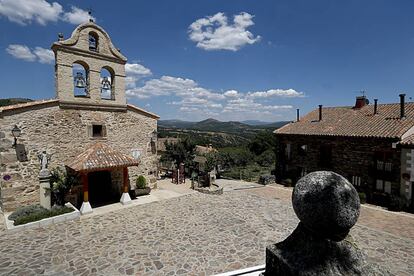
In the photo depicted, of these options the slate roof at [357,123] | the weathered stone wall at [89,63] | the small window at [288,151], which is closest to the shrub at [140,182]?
the weathered stone wall at [89,63]

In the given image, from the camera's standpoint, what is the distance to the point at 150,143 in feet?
52.7

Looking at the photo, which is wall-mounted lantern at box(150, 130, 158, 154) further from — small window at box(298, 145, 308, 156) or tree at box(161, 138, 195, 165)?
small window at box(298, 145, 308, 156)

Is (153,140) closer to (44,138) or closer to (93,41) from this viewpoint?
(44,138)

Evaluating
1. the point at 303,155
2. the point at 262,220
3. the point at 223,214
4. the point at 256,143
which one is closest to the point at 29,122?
the point at 223,214

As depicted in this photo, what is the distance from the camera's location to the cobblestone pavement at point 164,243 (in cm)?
709

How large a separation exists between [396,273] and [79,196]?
543 inches

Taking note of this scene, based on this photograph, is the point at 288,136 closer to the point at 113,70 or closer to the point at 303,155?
the point at 303,155

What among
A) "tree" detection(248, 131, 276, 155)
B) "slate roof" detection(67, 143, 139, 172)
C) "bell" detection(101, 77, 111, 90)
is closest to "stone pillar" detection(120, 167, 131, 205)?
"slate roof" detection(67, 143, 139, 172)

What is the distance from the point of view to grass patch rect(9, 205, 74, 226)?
389 inches

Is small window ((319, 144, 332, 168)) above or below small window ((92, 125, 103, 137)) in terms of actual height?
below

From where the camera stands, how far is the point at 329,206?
12.4ft

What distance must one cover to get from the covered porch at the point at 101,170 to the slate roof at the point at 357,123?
14.5 m

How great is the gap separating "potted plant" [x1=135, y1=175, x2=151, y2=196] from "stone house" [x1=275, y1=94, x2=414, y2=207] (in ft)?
41.1

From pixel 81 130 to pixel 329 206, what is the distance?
1273 cm
